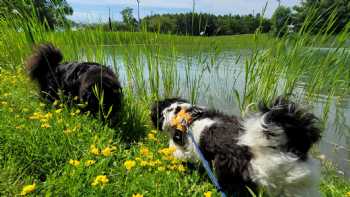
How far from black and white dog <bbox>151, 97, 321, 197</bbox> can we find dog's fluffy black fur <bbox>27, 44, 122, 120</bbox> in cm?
149

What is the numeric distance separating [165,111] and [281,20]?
1.75 meters

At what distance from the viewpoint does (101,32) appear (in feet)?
14.2

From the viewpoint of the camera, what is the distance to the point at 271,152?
2.01 meters

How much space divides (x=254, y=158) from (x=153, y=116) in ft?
5.38

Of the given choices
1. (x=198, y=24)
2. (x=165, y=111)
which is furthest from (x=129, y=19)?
(x=165, y=111)

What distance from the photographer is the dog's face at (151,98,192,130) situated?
315 centimetres

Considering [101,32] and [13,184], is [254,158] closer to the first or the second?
[13,184]

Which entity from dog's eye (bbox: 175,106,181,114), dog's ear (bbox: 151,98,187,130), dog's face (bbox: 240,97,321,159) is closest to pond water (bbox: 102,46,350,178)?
dog's ear (bbox: 151,98,187,130)

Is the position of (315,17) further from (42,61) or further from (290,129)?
(42,61)

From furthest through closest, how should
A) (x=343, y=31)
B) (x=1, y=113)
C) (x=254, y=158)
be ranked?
(x=343, y=31) < (x=1, y=113) < (x=254, y=158)

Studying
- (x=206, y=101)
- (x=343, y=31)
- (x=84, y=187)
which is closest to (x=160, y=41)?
(x=206, y=101)

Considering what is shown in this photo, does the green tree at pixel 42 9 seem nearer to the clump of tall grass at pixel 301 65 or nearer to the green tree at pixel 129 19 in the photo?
the green tree at pixel 129 19

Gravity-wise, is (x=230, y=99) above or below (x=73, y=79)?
below

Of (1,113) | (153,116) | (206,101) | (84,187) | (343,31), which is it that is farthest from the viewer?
(206,101)
